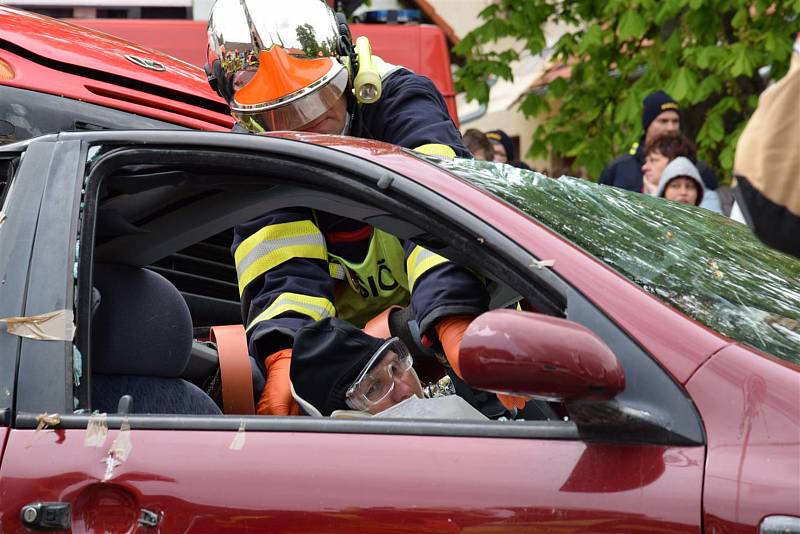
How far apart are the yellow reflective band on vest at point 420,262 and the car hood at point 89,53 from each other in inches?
79.7

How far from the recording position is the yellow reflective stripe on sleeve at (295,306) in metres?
3.05

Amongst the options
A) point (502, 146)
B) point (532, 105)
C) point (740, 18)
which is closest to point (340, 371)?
point (502, 146)

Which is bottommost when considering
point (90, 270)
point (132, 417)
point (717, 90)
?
point (717, 90)

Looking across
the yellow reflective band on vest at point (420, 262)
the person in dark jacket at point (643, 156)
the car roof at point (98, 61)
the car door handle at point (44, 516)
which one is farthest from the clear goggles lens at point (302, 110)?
the person in dark jacket at point (643, 156)

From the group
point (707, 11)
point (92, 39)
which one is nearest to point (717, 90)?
point (707, 11)

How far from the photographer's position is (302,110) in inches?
129

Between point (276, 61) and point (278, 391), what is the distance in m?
0.90

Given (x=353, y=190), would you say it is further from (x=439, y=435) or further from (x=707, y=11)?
(x=707, y=11)

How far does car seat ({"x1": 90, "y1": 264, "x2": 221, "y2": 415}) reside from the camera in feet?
8.32

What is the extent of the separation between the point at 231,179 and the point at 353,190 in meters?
0.32

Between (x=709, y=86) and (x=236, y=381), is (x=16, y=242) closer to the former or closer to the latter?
(x=236, y=381)

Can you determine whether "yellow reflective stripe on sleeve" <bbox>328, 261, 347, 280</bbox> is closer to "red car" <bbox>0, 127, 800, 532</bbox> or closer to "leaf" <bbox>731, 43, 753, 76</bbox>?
"red car" <bbox>0, 127, 800, 532</bbox>

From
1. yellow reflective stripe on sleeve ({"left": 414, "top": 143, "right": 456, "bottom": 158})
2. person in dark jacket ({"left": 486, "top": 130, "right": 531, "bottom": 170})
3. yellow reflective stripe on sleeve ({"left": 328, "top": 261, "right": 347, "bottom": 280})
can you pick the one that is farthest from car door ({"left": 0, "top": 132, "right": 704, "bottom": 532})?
person in dark jacket ({"left": 486, "top": 130, "right": 531, "bottom": 170})

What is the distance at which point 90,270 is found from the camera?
2320 millimetres
